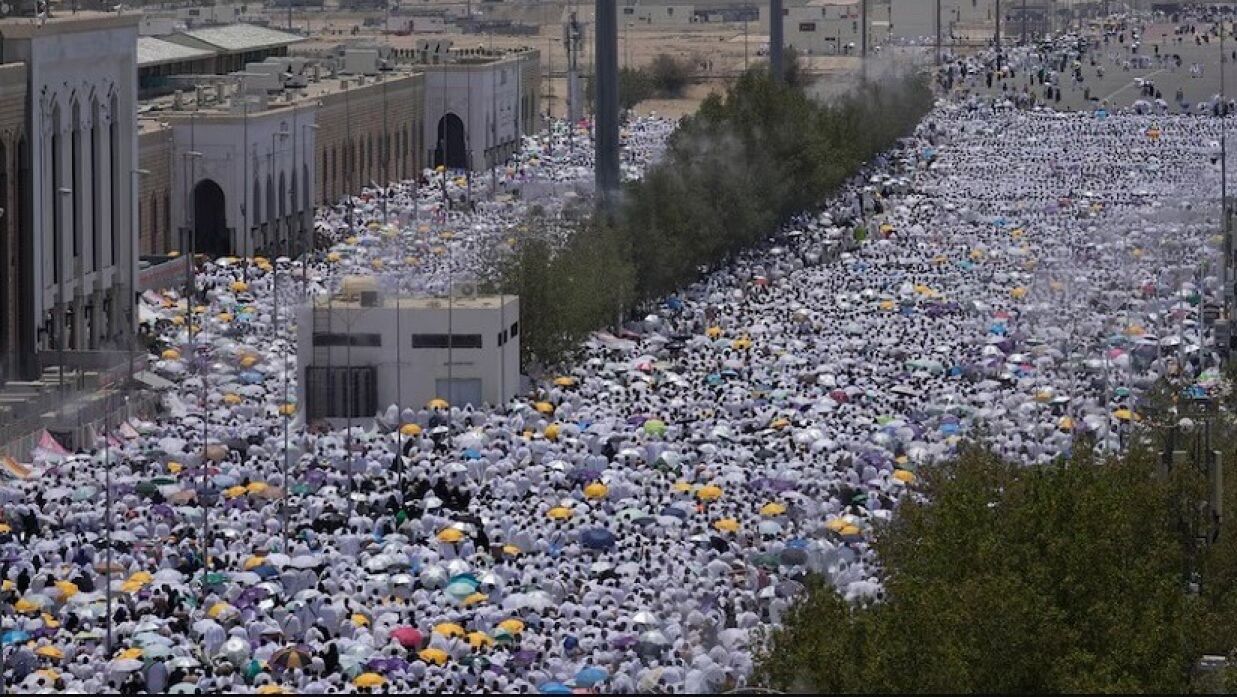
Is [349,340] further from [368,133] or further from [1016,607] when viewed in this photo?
[368,133]

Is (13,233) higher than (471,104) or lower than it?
lower

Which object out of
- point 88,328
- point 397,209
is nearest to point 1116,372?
point 88,328

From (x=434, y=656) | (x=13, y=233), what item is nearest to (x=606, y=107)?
(x=13, y=233)

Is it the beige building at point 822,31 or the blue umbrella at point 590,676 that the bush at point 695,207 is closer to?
the blue umbrella at point 590,676

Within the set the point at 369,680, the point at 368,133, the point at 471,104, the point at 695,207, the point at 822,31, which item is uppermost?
the point at 822,31

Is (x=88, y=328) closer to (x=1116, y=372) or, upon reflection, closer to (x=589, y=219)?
(x=589, y=219)

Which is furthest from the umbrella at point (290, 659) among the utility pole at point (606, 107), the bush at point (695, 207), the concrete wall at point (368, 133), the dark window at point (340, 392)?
the concrete wall at point (368, 133)

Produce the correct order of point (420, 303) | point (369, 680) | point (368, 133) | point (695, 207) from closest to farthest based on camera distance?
point (369, 680), point (420, 303), point (695, 207), point (368, 133)
